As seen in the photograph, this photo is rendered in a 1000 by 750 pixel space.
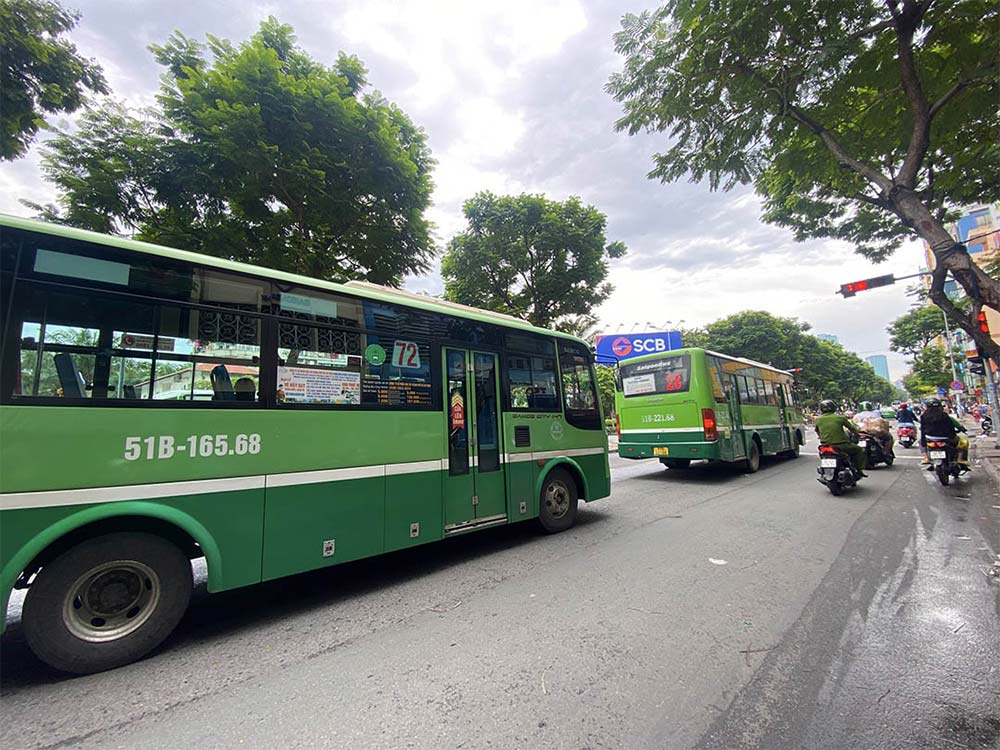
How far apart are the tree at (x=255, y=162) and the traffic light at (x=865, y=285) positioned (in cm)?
1074

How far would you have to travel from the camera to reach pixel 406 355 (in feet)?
14.7

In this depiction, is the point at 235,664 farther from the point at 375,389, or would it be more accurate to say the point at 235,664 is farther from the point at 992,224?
the point at 992,224

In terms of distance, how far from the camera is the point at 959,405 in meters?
42.3

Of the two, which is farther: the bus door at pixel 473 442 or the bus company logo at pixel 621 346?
the bus company logo at pixel 621 346

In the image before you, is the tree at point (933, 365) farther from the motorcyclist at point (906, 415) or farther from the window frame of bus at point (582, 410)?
the window frame of bus at point (582, 410)

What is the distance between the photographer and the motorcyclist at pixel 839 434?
7969 millimetres

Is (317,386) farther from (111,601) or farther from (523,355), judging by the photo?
(523,355)

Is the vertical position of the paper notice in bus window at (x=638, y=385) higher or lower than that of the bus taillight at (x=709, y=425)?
higher

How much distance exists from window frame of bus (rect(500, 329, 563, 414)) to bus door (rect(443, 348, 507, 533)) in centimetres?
13

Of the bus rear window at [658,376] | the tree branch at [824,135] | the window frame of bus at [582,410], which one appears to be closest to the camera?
the window frame of bus at [582,410]

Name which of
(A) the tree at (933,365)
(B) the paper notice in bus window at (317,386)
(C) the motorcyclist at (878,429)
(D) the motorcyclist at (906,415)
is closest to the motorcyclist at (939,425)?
(C) the motorcyclist at (878,429)

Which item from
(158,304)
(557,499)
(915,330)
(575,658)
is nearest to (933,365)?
(915,330)

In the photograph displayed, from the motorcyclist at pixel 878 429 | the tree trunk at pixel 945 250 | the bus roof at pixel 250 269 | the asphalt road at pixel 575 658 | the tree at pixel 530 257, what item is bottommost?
the asphalt road at pixel 575 658

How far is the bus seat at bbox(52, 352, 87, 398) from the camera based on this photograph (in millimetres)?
2736
